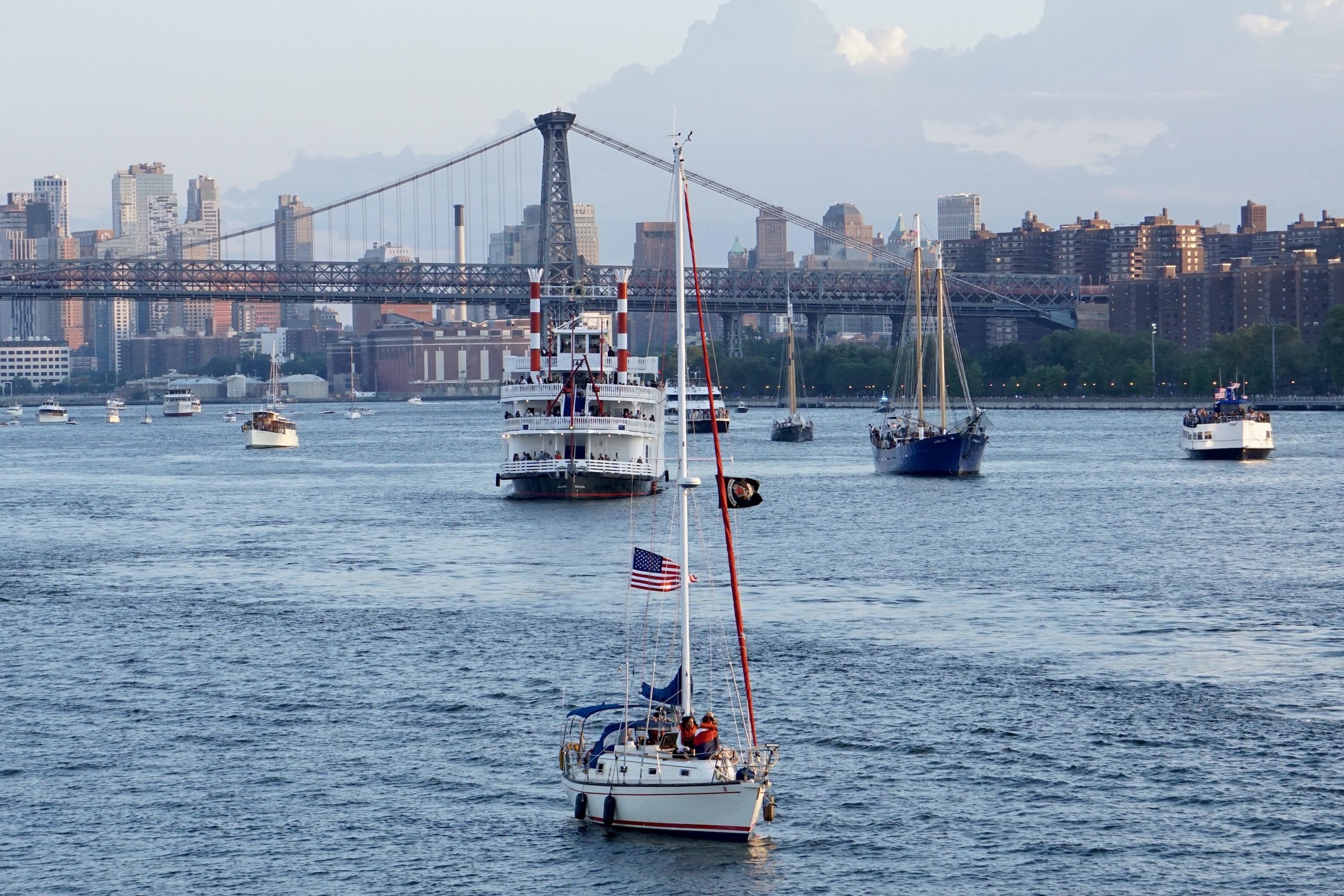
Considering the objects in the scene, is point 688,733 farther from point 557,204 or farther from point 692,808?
point 557,204

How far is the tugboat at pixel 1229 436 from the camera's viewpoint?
97.2 metres

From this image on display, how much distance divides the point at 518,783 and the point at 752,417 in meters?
162

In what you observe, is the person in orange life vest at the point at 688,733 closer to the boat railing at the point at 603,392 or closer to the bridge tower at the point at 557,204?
the boat railing at the point at 603,392

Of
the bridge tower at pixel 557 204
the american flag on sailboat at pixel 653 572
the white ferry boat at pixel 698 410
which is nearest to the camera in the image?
the american flag on sailboat at pixel 653 572

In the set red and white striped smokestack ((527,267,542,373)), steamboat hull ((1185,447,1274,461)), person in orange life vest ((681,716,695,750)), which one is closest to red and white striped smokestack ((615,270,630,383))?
red and white striped smokestack ((527,267,542,373))

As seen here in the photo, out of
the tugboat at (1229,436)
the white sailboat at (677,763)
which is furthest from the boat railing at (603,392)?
the white sailboat at (677,763)

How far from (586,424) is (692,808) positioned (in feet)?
146

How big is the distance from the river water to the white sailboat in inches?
13.5

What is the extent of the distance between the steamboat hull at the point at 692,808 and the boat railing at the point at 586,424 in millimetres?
43825

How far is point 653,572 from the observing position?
2398 centimetres

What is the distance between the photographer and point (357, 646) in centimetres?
3759

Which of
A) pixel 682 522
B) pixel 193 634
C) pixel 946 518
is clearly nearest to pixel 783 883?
pixel 682 522

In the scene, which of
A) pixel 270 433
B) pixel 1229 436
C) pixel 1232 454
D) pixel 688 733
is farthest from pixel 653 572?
pixel 270 433

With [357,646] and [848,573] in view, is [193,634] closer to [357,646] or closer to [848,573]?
[357,646]
